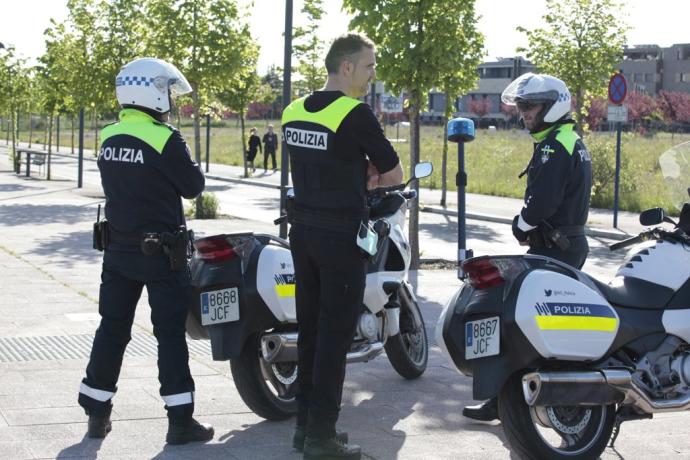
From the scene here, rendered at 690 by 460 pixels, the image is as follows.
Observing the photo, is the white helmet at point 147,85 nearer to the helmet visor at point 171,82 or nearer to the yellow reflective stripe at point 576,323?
the helmet visor at point 171,82

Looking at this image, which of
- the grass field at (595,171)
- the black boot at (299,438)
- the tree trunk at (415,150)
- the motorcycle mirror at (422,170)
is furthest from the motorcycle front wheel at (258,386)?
the grass field at (595,171)

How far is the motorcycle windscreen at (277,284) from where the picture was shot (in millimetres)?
5840

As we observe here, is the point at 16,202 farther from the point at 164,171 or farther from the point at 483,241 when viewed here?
the point at 164,171

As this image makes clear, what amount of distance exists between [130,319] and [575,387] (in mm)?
2204

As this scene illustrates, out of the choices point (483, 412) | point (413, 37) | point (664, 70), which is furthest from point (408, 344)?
point (664, 70)

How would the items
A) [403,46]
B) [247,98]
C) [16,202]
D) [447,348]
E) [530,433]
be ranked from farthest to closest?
[247,98] → [16,202] → [403,46] → [447,348] → [530,433]

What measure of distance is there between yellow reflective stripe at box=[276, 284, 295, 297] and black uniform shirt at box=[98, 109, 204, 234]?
0.70 metres

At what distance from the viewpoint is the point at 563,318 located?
192 inches

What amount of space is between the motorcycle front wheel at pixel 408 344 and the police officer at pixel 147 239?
1676 mm

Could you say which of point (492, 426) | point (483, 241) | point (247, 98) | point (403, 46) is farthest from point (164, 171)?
point (247, 98)

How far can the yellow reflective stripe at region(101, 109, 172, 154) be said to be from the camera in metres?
5.38

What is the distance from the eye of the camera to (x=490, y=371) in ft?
16.2

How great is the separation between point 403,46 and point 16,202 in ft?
37.0

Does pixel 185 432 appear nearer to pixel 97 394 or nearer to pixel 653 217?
pixel 97 394
